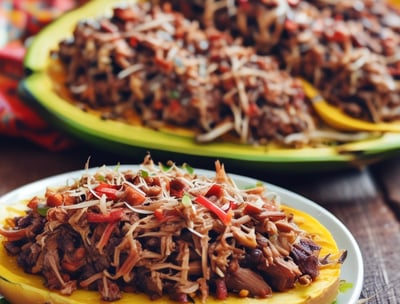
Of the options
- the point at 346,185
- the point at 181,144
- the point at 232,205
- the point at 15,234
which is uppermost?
the point at 232,205

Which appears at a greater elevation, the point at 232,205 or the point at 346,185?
the point at 232,205

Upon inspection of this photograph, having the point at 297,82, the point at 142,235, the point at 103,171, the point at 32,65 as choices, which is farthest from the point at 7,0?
the point at 142,235

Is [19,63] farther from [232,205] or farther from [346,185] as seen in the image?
[232,205]

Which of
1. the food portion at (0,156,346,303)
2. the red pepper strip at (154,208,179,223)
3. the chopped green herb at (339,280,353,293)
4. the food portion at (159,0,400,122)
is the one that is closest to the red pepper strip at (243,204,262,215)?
the food portion at (0,156,346,303)

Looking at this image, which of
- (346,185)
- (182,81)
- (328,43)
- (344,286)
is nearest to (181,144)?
(182,81)

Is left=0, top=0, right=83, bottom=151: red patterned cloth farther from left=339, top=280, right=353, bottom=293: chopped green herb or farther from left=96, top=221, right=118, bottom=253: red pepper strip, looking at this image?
left=339, top=280, right=353, bottom=293: chopped green herb

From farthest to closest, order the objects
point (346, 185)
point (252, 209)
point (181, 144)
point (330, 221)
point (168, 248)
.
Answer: point (346, 185) → point (181, 144) → point (330, 221) → point (252, 209) → point (168, 248)

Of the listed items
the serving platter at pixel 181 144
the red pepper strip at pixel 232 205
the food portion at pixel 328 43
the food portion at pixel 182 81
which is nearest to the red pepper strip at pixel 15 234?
the red pepper strip at pixel 232 205
